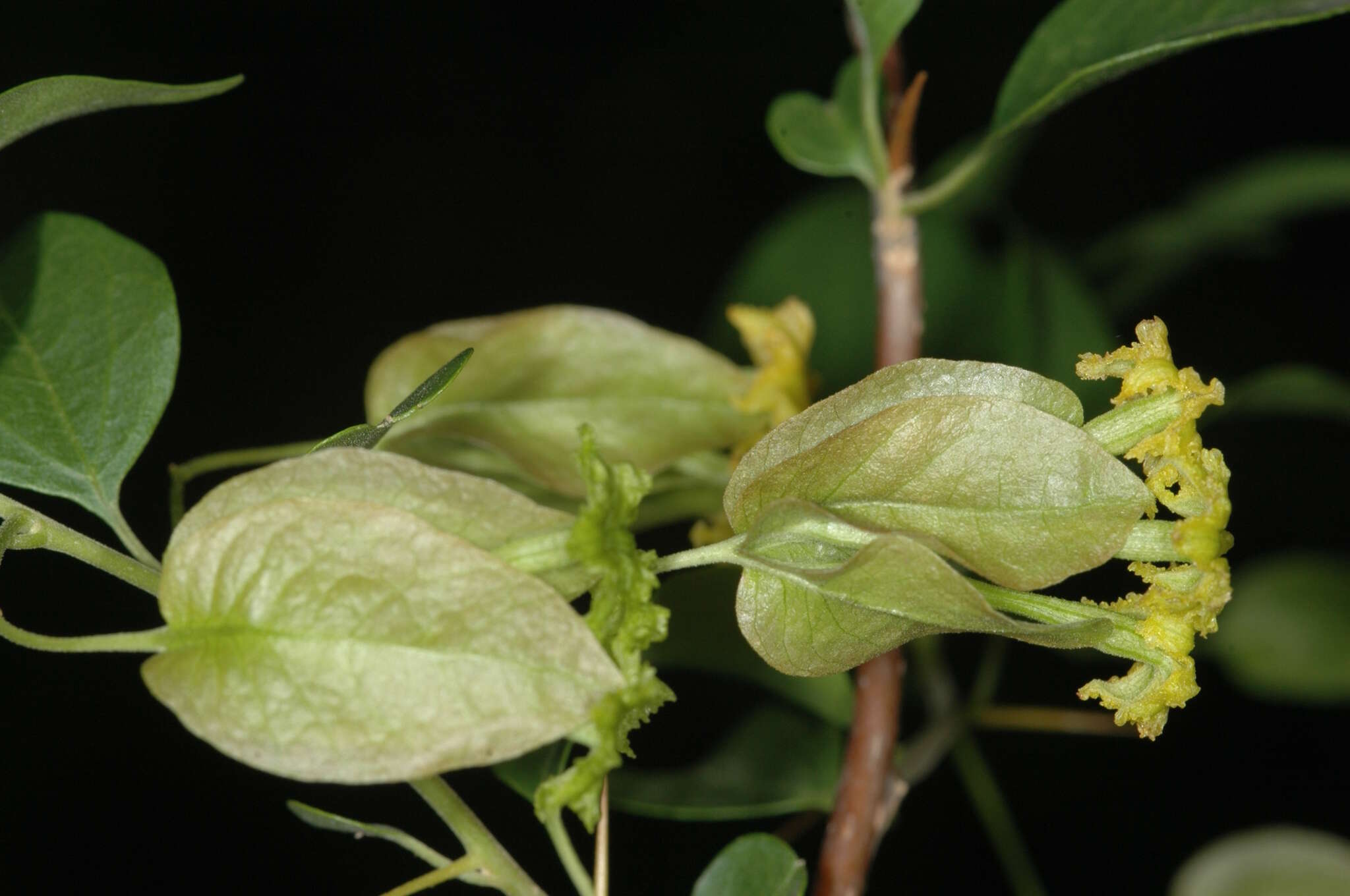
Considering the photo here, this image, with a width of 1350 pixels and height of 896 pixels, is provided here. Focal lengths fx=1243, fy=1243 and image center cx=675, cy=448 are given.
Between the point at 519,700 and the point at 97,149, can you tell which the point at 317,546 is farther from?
the point at 97,149

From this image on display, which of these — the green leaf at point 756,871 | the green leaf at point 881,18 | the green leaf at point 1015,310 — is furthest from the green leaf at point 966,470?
the green leaf at point 1015,310

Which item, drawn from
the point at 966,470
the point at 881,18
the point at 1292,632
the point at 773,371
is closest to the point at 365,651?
the point at 966,470

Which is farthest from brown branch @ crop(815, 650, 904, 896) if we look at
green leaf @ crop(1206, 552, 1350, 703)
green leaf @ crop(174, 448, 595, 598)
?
green leaf @ crop(1206, 552, 1350, 703)

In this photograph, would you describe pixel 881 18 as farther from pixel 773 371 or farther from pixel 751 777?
pixel 751 777

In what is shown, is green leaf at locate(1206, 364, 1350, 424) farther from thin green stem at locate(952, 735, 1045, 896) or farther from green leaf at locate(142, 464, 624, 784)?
green leaf at locate(142, 464, 624, 784)

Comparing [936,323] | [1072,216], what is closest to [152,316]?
[936,323]

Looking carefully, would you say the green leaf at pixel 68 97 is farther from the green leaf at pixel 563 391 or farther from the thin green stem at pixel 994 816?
the thin green stem at pixel 994 816
